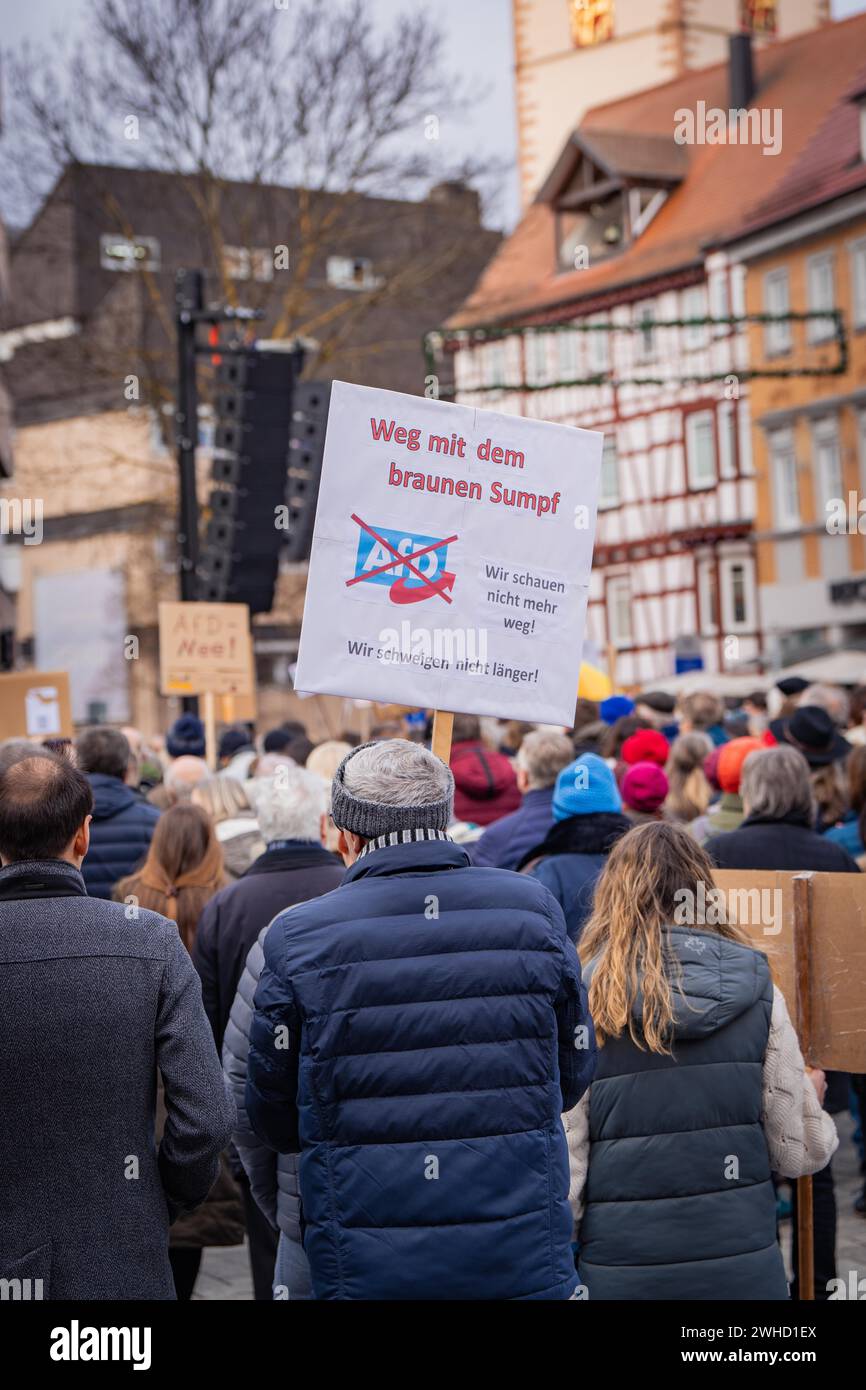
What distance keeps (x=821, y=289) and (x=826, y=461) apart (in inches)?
128

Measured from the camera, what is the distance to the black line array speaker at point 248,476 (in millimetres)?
15117

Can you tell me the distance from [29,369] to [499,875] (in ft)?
94.8

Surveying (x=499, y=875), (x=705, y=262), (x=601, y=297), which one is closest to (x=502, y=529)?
(x=499, y=875)

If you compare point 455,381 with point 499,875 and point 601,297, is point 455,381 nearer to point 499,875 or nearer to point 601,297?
point 601,297

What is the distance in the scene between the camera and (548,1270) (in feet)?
11.7

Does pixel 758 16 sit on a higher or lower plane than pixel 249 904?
higher

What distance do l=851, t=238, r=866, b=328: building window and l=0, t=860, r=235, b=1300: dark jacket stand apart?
106ft

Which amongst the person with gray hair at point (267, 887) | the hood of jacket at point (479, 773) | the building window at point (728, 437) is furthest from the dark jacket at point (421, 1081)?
the building window at point (728, 437)

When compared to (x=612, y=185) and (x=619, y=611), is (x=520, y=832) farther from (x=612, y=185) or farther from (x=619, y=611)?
(x=612, y=185)

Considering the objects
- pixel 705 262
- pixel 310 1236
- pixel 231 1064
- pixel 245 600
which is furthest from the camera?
pixel 705 262

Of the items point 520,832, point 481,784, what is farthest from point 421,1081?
point 481,784

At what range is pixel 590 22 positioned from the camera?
49844mm

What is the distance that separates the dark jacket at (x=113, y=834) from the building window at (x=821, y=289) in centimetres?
3017

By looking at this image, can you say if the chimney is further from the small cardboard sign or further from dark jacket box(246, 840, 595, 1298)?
dark jacket box(246, 840, 595, 1298)
